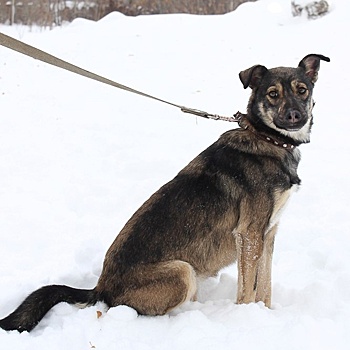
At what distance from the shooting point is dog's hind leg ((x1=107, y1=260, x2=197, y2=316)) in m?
3.57

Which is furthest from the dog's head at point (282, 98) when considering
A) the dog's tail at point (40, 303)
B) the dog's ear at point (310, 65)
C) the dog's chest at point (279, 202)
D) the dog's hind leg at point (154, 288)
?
the dog's tail at point (40, 303)

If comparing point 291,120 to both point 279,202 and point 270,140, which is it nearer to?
point 270,140

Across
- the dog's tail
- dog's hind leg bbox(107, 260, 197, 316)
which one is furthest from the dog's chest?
the dog's tail

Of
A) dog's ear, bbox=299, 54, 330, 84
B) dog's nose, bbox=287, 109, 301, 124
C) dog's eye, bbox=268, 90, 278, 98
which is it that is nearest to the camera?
dog's nose, bbox=287, 109, 301, 124

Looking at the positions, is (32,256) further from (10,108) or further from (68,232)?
(10,108)

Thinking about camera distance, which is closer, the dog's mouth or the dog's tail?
the dog's tail

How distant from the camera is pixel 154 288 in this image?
357 centimetres

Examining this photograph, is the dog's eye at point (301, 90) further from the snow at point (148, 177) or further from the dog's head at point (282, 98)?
the snow at point (148, 177)

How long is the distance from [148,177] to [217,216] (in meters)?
2.67

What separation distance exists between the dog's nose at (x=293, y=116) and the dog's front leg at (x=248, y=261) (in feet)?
2.59

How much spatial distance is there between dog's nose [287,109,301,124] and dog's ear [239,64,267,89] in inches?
14.2

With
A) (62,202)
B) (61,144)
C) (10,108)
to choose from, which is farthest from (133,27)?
(62,202)

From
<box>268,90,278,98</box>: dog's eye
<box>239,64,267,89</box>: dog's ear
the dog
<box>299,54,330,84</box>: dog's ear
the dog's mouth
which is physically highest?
<box>299,54,330,84</box>: dog's ear

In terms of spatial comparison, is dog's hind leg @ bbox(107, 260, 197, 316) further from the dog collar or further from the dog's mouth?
the dog's mouth
